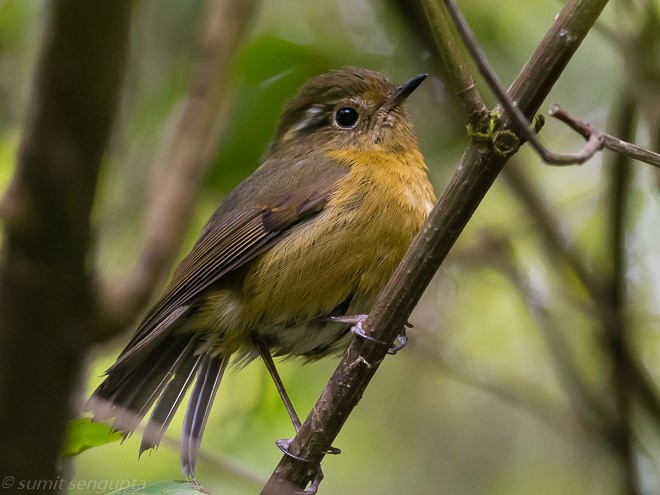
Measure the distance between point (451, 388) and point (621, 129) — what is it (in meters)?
2.32

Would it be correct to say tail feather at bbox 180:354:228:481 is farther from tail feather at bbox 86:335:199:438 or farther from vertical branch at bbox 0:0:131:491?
vertical branch at bbox 0:0:131:491

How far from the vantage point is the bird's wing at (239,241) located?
3.73 metres

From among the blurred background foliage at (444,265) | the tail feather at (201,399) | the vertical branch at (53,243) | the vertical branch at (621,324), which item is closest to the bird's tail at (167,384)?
the tail feather at (201,399)

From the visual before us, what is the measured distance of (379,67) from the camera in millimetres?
5188

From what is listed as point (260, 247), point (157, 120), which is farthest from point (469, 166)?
point (157, 120)

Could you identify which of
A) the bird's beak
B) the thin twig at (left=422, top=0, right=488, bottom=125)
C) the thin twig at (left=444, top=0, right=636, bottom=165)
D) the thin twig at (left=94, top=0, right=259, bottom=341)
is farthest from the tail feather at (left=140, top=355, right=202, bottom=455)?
the thin twig at (left=444, top=0, right=636, bottom=165)

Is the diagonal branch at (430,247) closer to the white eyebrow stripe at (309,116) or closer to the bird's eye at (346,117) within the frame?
the bird's eye at (346,117)

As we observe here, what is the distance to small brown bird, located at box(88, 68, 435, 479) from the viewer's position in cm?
359

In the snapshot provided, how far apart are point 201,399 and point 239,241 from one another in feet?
2.38

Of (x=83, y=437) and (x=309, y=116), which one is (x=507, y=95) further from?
(x=309, y=116)

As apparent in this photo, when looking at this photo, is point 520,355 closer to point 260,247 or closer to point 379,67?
point 379,67

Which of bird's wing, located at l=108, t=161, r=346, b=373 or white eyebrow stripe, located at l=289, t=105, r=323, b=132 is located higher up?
white eyebrow stripe, located at l=289, t=105, r=323, b=132

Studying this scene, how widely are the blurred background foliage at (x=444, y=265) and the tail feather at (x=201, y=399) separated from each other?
21.8 inches

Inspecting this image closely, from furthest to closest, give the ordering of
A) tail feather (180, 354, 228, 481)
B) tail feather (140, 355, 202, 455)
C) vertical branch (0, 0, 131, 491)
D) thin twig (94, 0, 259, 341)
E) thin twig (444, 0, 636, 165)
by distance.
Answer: thin twig (94, 0, 259, 341) < tail feather (140, 355, 202, 455) < tail feather (180, 354, 228, 481) < thin twig (444, 0, 636, 165) < vertical branch (0, 0, 131, 491)
